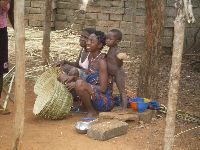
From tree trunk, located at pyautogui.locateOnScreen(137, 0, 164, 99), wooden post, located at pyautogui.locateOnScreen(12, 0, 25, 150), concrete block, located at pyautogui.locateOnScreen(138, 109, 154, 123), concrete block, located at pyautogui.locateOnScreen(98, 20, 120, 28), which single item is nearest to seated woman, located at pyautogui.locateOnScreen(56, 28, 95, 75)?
tree trunk, located at pyautogui.locateOnScreen(137, 0, 164, 99)

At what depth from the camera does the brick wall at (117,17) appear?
9125mm

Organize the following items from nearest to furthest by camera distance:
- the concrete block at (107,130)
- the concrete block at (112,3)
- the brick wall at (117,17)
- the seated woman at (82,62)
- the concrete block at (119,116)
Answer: the concrete block at (107,130) < the concrete block at (119,116) < the seated woman at (82,62) < the brick wall at (117,17) < the concrete block at (112,3)

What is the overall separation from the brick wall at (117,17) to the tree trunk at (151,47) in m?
3.56

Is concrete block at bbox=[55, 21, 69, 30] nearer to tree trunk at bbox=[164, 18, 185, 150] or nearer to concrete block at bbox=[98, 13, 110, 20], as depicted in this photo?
concrete block at bbox=[98, 13, 110, 20]

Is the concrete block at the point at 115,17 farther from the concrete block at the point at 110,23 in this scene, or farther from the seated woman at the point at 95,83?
the seated woman at the point at 95,83

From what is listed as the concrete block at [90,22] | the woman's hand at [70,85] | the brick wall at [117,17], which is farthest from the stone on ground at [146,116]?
the concrete block at [90,22]

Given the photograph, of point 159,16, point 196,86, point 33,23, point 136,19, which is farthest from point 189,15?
point 33,23

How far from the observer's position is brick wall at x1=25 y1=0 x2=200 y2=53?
912 centimetres

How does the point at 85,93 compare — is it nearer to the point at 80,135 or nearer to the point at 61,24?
the point at 80,135

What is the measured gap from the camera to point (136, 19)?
923 centimetres

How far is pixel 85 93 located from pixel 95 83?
24cm

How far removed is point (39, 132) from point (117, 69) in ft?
3.84

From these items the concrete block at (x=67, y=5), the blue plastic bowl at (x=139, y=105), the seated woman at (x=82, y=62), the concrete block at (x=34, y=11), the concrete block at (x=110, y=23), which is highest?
the concrete block at (x=67, y=5)

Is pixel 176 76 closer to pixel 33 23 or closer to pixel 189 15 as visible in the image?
pixel 189 15
